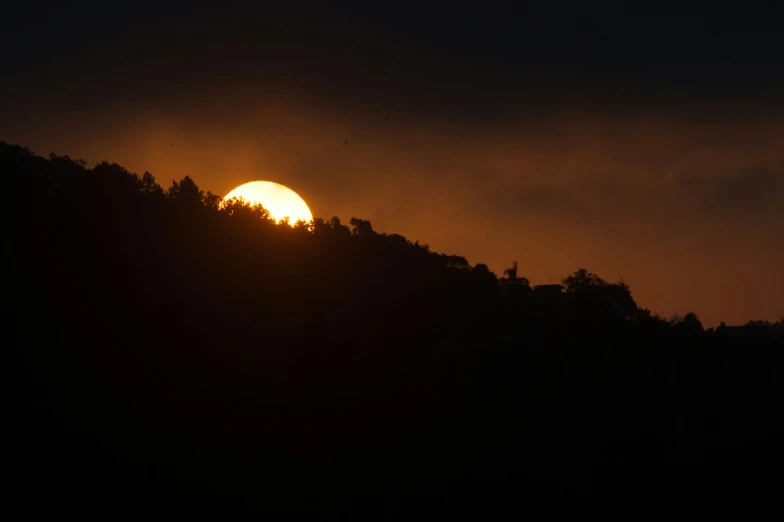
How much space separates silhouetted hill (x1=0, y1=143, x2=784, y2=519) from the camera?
42469 mm

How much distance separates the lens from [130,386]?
1800 inches

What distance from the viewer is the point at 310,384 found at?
167 ft

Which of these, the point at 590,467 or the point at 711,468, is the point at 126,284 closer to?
the point at 590,467

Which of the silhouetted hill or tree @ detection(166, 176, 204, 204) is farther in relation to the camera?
tree @ detection(166, 176, 204, 204)

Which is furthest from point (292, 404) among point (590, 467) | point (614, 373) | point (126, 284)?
point (614, 373)

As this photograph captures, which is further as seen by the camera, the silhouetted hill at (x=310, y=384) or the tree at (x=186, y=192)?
the tree at (x=186, y=192)

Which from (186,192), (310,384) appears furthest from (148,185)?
(310,384)

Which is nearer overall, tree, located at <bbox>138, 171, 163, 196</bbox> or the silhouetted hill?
the silhouetted hill

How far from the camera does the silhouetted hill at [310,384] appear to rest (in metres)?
42.5

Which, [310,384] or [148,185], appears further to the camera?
[148,185]

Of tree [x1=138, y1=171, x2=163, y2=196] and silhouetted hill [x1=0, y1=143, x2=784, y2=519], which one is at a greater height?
tree [x1=138, y1=171, x2=163, y2=196]

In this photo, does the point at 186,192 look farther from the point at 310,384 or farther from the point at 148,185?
the point at 310,384

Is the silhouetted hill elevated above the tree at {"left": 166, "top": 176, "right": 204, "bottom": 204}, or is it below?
below

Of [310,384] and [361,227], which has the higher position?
[361,227]
